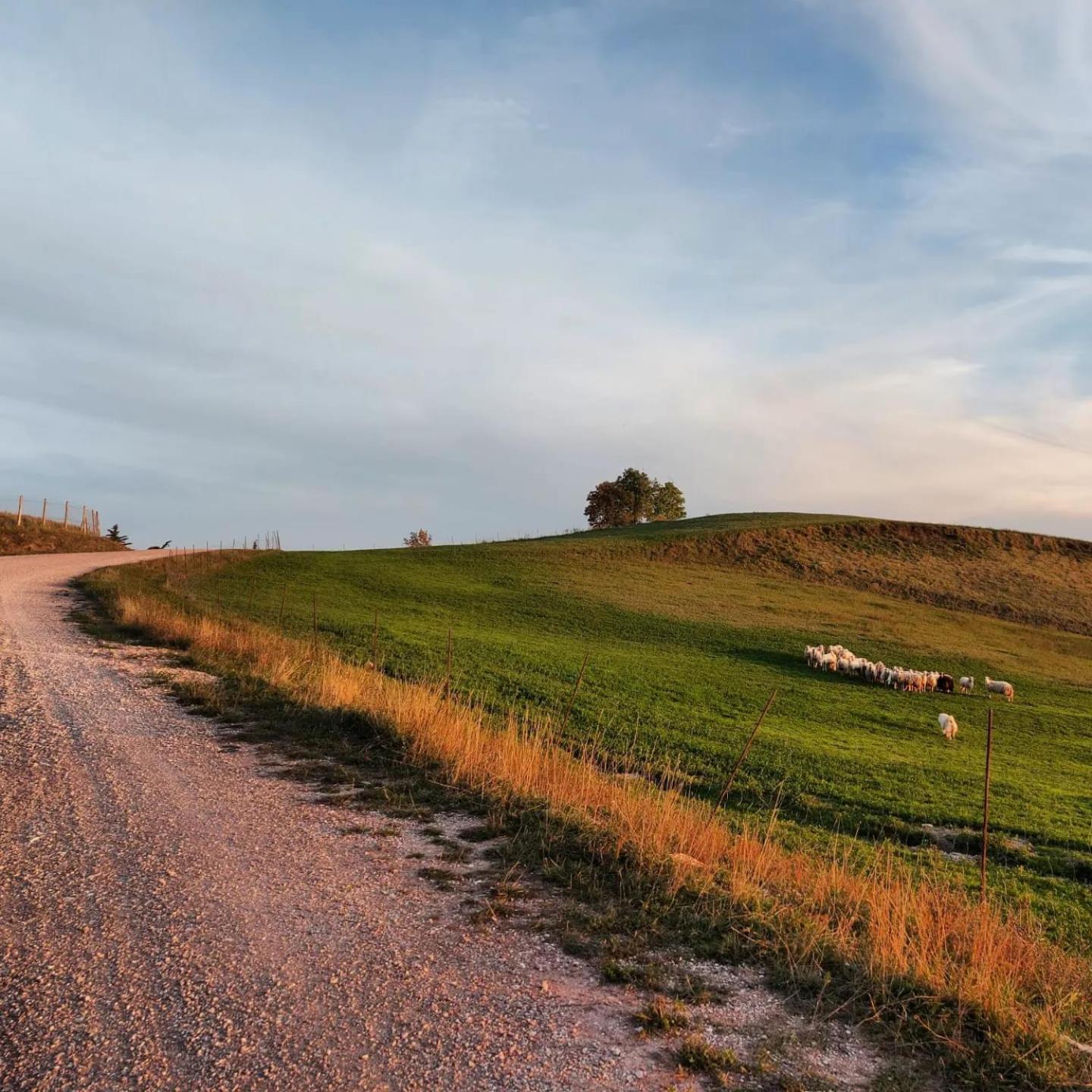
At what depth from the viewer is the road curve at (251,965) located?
4.62 m

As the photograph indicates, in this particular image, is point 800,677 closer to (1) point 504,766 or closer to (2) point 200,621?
(2) point 200,621

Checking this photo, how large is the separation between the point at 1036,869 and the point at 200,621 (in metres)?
19.8

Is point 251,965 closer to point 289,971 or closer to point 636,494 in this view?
point 289,971

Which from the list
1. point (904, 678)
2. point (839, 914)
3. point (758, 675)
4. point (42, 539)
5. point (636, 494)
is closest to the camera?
point (839, 914)

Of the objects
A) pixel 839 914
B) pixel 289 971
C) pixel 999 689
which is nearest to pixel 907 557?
pixel 999 689

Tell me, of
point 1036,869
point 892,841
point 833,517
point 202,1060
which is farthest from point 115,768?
point 833,517

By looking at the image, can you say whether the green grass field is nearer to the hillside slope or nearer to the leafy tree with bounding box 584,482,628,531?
the hillside slope

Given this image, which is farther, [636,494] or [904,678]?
[636,494]

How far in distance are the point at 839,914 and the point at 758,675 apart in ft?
80.0

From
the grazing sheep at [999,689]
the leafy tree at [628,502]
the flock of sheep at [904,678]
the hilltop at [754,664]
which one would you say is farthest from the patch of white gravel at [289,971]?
the leafy tree at [628,502]

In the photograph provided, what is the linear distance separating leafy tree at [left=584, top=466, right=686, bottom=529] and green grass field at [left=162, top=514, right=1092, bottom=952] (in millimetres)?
46408

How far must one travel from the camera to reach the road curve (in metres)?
4.62

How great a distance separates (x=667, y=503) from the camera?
112m

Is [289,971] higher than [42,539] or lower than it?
lower
